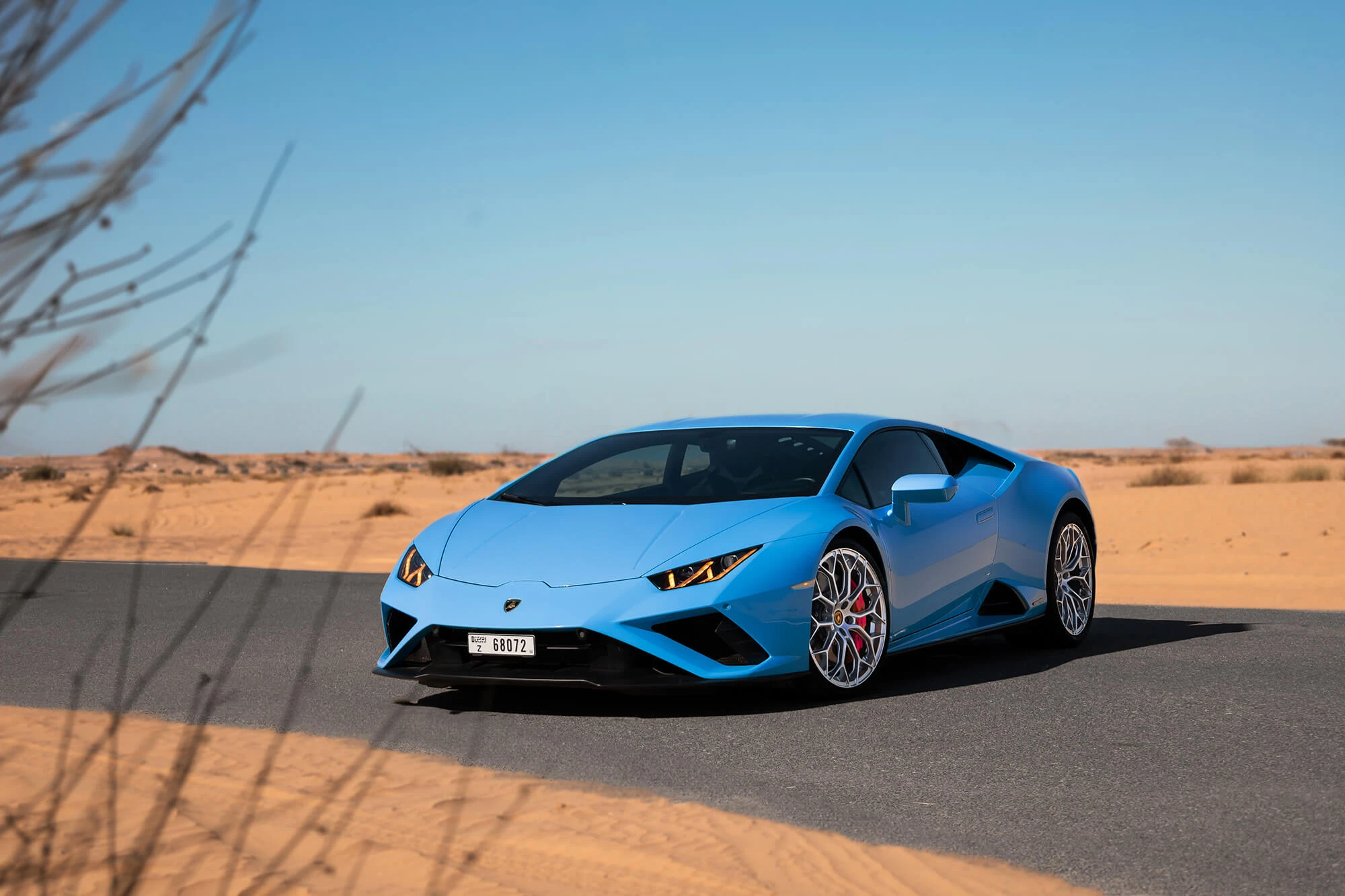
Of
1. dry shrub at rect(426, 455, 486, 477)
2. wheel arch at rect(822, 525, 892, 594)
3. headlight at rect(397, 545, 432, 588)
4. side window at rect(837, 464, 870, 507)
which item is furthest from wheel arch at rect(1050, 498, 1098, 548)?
dry shrub at rect(426, 455, 486, 477)

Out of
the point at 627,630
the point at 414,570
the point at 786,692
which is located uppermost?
the point at 414,570

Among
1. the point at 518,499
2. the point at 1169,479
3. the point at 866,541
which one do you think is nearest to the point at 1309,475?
the point at 1169,479

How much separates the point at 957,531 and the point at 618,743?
9.16 feet

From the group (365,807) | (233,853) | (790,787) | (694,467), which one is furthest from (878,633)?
(233,853)

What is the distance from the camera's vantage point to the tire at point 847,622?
6.42m

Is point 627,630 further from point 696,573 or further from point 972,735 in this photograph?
point 972,735

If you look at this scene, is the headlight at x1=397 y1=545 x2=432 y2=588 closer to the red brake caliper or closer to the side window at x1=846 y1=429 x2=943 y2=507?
the red brake caliper

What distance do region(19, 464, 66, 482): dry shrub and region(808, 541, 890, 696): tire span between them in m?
50.3

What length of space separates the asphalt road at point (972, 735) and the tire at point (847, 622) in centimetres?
17

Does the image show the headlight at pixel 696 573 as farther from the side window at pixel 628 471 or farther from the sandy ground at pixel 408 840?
the side window at pixel 628 471

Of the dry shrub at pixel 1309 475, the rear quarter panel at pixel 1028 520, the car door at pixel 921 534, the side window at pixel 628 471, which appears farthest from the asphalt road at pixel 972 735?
the dry shrub at pixel 1309 475

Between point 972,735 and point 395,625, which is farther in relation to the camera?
point 395,625

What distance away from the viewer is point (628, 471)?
316 inches

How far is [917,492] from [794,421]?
109 cm
